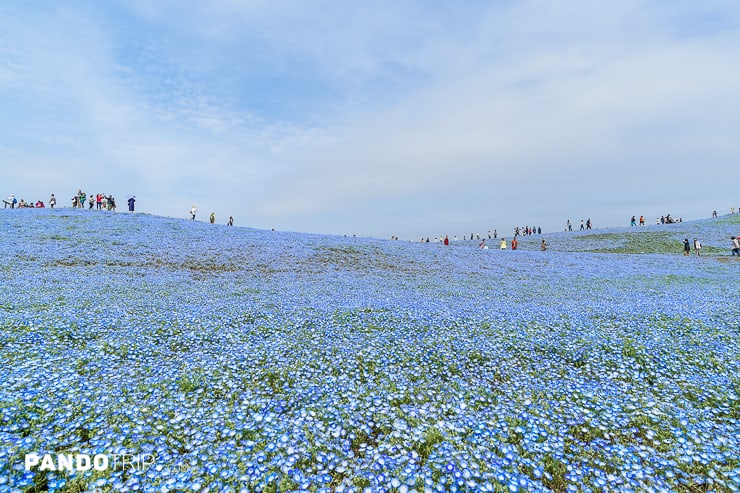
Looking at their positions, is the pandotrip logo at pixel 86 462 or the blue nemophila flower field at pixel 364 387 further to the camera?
the blue nemophila flower field at pixel 364 387

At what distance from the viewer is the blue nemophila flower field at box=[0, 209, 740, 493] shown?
5512 mm

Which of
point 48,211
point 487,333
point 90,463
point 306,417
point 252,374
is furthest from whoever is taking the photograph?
point 48,211

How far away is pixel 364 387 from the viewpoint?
27.3 feet

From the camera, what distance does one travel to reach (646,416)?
7090mm

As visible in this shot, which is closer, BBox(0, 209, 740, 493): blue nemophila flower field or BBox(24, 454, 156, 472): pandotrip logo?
BBox(24, 454, 156, 472): pandotrip logo

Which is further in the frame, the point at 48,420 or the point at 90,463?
the point at 48,420

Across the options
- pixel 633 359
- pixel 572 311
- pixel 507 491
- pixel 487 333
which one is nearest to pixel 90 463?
pixel 507 491

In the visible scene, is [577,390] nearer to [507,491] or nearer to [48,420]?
[507,491]

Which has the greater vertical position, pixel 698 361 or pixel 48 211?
pixel 48 211

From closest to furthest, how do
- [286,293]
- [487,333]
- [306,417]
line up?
[306,417]
[487,333]
[286,293]

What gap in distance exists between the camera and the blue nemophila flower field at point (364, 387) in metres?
5.51

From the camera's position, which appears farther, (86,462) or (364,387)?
(364,387)

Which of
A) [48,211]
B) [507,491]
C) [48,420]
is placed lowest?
[507,491]

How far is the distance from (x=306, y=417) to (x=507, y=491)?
11.6 ft
